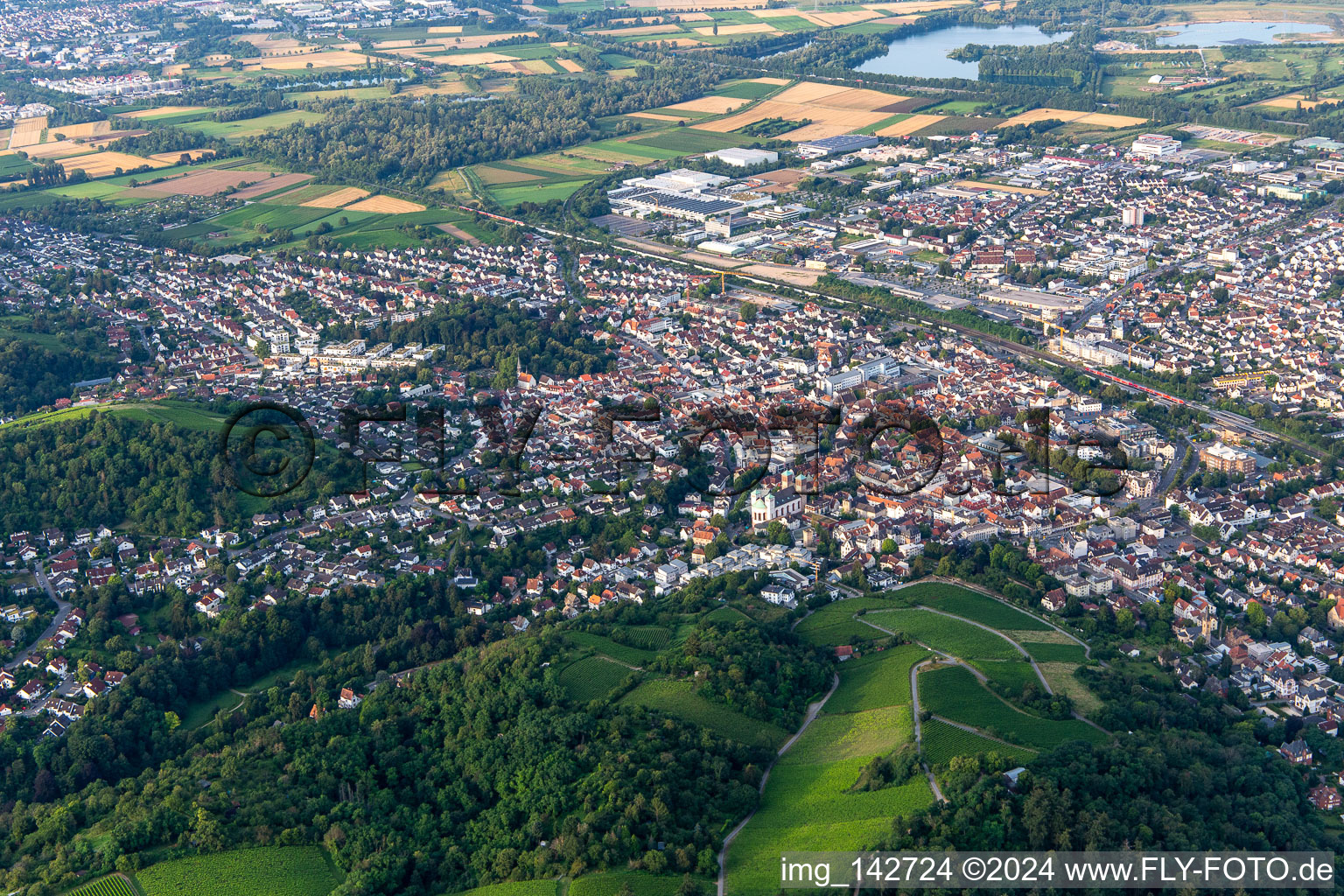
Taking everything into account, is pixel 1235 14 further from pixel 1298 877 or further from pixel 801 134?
pixel 1298 877

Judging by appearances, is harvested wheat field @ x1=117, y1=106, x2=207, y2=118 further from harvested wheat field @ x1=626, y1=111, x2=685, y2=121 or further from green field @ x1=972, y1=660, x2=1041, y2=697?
green field @ x1=972, y1=660, x2=1041, y2=697

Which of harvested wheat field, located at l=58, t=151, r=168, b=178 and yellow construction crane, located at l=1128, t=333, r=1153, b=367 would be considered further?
harvested wheat field, located at l=58, t=151, r=168, b=178

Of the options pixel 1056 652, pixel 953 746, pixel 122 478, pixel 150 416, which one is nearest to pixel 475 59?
pixel 150 416

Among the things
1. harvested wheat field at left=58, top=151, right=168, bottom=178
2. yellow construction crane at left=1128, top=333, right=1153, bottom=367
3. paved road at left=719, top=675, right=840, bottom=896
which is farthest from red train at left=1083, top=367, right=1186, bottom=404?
harvested wheat field at left=58, top=151, right=168, bottom=178

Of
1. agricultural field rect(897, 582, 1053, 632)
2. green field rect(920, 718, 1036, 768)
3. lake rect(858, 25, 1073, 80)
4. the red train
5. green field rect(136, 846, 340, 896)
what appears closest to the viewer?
green field rect(136, 846, 340, 896)

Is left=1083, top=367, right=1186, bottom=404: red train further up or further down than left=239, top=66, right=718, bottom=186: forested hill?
further down

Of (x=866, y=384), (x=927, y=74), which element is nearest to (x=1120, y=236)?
(x=866, y=384)

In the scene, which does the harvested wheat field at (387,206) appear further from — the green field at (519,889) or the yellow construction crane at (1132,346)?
the green field at (519,889)
